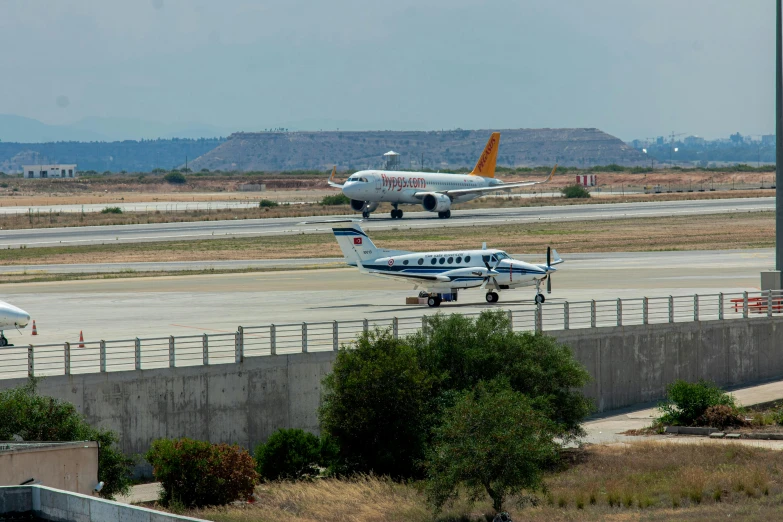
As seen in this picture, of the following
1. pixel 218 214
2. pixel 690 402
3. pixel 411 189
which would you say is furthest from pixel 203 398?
pixel 218 214

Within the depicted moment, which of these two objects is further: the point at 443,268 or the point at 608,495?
the point at 443,268

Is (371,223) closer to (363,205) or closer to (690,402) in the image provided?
(363,205)

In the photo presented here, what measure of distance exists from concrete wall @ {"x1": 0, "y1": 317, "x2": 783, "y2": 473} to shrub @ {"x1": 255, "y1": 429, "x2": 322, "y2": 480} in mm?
2155

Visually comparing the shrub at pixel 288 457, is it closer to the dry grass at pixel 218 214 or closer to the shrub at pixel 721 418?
the shrub at pixel 721 418

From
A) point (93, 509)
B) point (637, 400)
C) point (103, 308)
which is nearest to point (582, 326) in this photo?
point (637, 400)

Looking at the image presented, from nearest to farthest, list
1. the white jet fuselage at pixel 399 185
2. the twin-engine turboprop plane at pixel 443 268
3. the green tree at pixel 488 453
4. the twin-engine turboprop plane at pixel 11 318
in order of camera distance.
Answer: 1. the green tree at pixel 488 453
2. the twin-engine turboprop plane at pixel 11 318
3. the twin-engine turboprop plane at pixel 443 268
4. the white jet fuselage at pixel 399 185

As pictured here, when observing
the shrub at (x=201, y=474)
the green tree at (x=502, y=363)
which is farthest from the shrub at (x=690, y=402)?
the shrub at (x=201, y=474)

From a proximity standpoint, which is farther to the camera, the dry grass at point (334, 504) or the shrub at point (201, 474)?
the shrub at point (201, 474)

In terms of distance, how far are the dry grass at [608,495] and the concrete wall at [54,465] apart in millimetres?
3198

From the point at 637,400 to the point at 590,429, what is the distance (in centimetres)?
543

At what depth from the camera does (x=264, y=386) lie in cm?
3225

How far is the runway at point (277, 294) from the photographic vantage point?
136 feet

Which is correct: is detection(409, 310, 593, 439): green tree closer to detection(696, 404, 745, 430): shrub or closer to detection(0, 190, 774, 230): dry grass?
detection(696, 404, 745, 430): shrub

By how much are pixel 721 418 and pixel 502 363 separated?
7.72 metres
